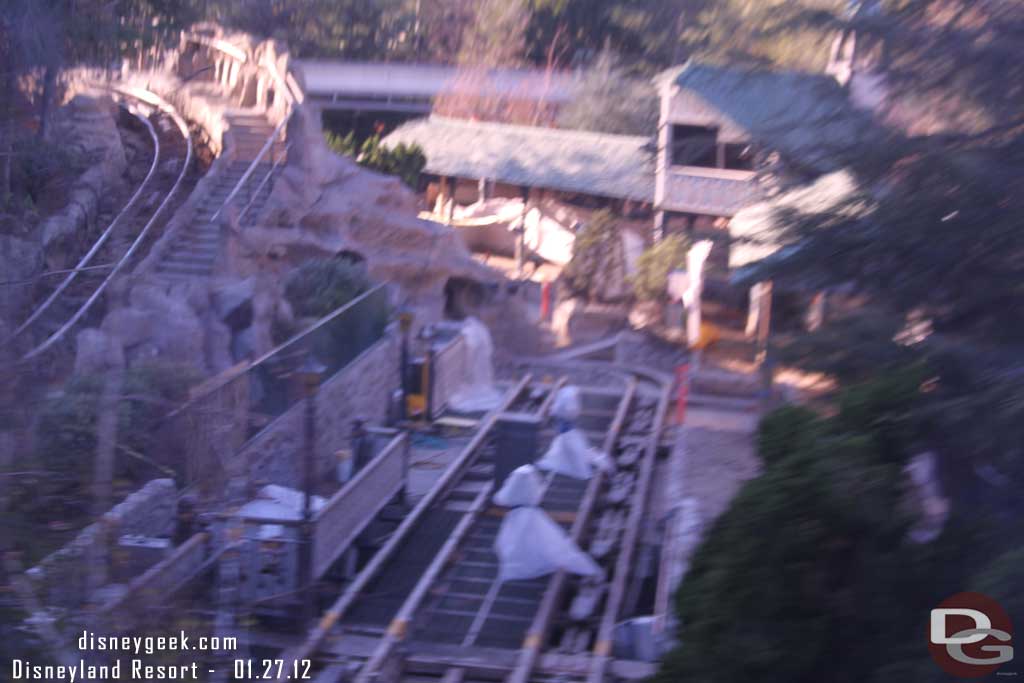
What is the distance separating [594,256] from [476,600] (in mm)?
11964

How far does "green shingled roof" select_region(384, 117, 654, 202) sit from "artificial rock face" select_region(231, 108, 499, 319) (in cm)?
191

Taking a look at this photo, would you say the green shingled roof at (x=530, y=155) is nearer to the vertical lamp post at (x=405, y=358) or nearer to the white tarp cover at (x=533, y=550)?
the vertical lamp post at (x=405, y=358)

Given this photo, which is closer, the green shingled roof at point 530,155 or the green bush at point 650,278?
the green bush at point 650,278

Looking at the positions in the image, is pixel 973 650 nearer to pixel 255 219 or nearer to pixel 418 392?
pixel 418 392

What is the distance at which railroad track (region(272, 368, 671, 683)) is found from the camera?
24.3 ft

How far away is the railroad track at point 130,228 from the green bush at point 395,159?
3.90m

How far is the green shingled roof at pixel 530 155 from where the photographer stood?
19.1 metres

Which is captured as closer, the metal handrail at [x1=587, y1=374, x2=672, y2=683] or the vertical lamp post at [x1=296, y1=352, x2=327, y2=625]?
the vertical lamp post at [x1=296, y1=352, x2=327, y2=625]

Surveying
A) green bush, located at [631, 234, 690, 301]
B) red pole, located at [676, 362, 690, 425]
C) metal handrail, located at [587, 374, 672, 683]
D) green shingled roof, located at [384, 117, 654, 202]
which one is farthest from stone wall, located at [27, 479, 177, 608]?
green shingled roof, located at [384, 117, 654, 202]

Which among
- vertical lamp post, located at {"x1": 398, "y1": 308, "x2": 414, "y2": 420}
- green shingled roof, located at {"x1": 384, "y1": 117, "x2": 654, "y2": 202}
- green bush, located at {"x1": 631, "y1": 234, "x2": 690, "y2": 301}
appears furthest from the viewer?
green shingled roof, located at {"x1": 384, "y1": 117, "x2": 654, "y2": 202}

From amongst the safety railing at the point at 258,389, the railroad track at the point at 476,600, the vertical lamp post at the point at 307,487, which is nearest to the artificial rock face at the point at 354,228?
the safety railing at the point at 258,389

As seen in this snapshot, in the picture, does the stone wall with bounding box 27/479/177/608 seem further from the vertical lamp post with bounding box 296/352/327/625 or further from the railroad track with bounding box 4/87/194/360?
the vertical lamp post with bounding box 296/352/327/625

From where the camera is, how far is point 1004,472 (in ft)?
13.6

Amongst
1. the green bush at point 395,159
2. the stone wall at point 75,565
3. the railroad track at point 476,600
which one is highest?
the green bush at point 395,159
